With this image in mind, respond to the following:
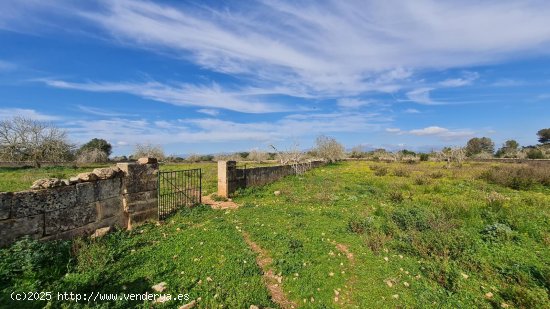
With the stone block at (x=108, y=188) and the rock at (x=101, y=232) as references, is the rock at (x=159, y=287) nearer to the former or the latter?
the rock at (x=101, y=232)

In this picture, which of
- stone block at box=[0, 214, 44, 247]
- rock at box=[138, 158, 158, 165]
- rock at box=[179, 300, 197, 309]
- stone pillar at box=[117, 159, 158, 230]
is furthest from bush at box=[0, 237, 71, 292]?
rock at box=[138, 158, 158, 165]

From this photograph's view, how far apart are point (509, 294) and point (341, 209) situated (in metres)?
6.24

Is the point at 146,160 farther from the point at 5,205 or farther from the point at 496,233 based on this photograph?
the point at 496,233

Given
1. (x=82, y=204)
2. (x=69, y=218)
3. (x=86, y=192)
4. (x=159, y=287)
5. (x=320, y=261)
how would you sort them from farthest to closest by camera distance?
(x=86, y=192) → (x=82, y=204) → (x=69, y=218) → (x=320, y=261) → (x=159, y=287)

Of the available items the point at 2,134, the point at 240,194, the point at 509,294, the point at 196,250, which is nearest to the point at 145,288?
the point at 196,250

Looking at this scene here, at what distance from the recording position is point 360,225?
8.46 meters

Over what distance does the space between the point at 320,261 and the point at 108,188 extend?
6054 mm

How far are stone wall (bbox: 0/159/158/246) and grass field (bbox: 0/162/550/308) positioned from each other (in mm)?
540

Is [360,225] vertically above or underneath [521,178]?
underneath

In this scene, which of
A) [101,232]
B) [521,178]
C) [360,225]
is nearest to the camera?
[101,232]

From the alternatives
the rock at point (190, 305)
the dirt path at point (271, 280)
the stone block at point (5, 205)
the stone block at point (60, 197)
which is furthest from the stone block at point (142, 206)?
the rock at point (190, 305)

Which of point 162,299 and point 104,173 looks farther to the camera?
point 104,173

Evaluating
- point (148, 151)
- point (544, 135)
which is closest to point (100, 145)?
point (148, 151)

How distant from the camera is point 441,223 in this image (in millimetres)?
8258
